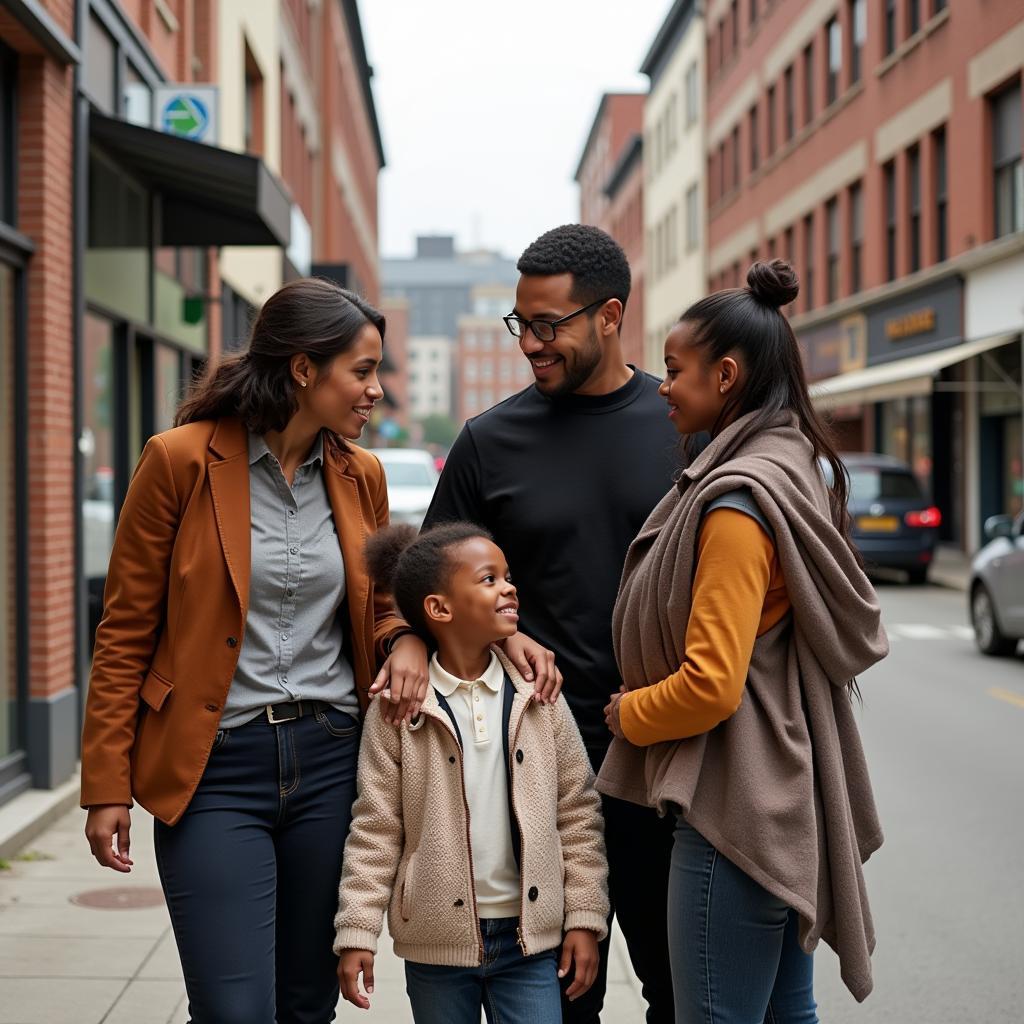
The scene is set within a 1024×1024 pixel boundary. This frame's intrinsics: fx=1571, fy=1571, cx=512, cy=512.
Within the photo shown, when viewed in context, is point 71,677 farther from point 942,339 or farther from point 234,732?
point 942,339

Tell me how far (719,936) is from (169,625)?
4.02 ft

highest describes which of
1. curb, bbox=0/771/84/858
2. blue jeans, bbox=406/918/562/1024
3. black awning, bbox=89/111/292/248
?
black awning, bbox=89/111/292/248

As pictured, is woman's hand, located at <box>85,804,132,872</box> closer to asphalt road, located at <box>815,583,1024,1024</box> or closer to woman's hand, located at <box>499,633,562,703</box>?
woman's hand, located at <box>499,633,562,703</box>

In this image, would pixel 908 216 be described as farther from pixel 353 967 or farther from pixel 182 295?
pixel 353 967

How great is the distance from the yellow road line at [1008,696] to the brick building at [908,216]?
6.02 m

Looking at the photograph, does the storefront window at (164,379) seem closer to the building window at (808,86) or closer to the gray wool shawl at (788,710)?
the gray wool shawl at (788,710)

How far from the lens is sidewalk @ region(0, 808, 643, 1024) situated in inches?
191

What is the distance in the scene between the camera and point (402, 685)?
307 centimetres

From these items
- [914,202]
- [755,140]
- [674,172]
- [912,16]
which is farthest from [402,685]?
[674,172]

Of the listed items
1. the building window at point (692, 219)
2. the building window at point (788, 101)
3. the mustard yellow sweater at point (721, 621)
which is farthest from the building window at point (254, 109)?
the building window at point (692, 219)

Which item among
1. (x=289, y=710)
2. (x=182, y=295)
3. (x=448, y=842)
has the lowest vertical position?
(x=448, y=842)

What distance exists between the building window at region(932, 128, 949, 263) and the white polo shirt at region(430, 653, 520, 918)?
25.2 meters

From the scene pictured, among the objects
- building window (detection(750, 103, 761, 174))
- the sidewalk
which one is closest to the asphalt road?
the sidewalk

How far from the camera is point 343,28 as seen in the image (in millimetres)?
39781
